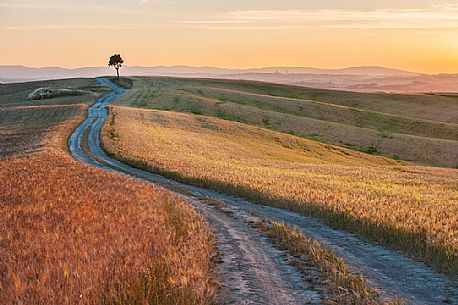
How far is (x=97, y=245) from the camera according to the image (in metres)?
10.0

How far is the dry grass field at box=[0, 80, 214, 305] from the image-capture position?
7.69 m

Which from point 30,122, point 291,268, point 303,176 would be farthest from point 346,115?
point 291,268

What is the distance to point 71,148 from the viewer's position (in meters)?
43.2

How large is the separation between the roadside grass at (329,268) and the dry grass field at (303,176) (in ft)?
7.52

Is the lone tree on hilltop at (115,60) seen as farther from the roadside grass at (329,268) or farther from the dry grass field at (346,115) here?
the roadside grass at (329,268)

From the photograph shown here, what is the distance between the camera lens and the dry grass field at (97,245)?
25.2 ft

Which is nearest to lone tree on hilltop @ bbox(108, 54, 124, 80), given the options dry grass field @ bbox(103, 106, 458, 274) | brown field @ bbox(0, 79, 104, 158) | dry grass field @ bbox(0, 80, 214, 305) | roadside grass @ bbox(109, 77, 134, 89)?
roadside grass @ bbox(109, 77, 134, 89)

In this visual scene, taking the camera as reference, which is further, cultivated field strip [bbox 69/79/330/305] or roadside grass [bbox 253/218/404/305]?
cultivated field strip [bbox 69/79/330/305]

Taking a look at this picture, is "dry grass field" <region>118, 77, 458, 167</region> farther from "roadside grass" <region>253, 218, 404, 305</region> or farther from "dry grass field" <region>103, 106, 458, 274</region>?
"roadside grass" <region>253, 218, 404, 305</region>

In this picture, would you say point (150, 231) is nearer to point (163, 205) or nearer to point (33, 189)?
point (163, 205)

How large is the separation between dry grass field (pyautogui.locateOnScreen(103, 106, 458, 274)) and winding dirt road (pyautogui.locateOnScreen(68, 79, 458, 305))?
2.21 feet

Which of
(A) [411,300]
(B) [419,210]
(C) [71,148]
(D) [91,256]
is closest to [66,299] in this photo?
(D) [91,256]

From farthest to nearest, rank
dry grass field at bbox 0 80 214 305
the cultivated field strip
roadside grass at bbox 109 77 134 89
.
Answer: roadside grass at bbox 109 77 134 89
the cultivated field strip
dry grass field at bbox 0 80 214 305

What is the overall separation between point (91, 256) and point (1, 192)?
374 inches
